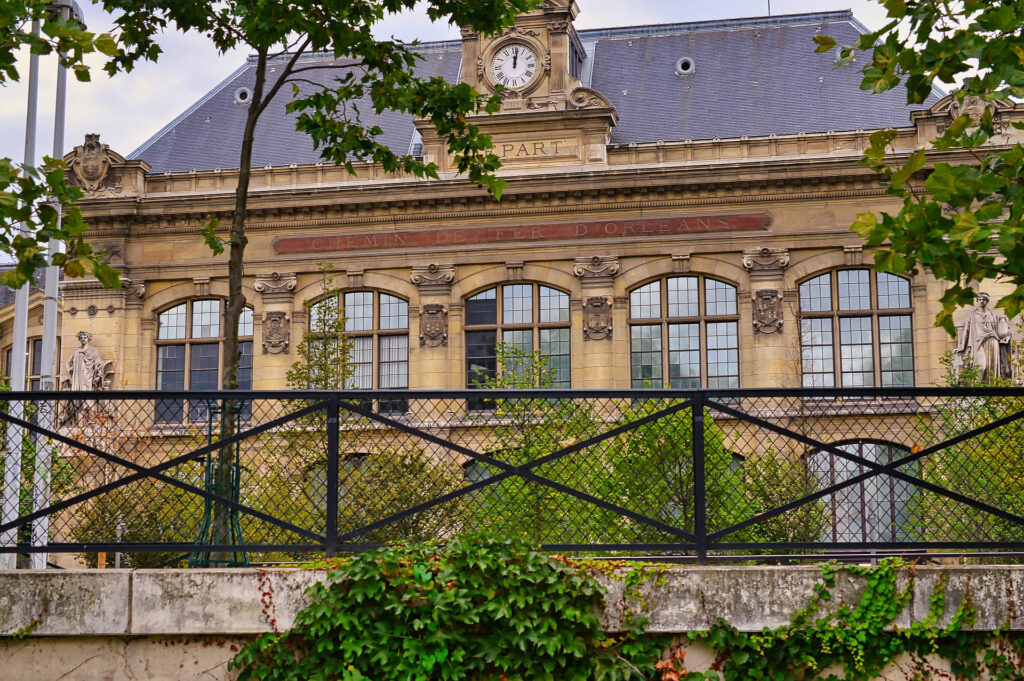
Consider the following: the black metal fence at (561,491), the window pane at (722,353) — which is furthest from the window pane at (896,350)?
the black metal fence at (561,491)

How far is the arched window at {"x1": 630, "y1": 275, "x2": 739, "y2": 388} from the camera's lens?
33.4 metres

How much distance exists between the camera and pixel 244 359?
35.8m

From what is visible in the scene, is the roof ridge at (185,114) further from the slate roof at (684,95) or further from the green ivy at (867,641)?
the green ivy at (867,641)

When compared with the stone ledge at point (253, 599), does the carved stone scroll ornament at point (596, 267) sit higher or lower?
higher

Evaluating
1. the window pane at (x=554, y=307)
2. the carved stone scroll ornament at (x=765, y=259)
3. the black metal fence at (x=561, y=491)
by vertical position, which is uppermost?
the carved stone scroll ornament at (x=765, y=259)

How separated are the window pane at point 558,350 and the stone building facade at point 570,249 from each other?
7 cm

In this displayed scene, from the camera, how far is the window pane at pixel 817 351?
108ft

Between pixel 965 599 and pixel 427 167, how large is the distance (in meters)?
8.07

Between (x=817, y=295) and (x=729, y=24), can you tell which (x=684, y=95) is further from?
(x=817, y=295)

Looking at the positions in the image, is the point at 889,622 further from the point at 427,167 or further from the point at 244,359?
the point at 244,359

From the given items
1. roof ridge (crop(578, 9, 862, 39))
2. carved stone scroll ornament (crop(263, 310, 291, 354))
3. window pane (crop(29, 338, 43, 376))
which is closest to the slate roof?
roof ridge (crop(578, 9, 862, 39))

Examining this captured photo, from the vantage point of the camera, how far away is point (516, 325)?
3434 centimetres

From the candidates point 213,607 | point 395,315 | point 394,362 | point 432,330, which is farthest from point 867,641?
point 395,315

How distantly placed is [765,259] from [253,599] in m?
27.2
